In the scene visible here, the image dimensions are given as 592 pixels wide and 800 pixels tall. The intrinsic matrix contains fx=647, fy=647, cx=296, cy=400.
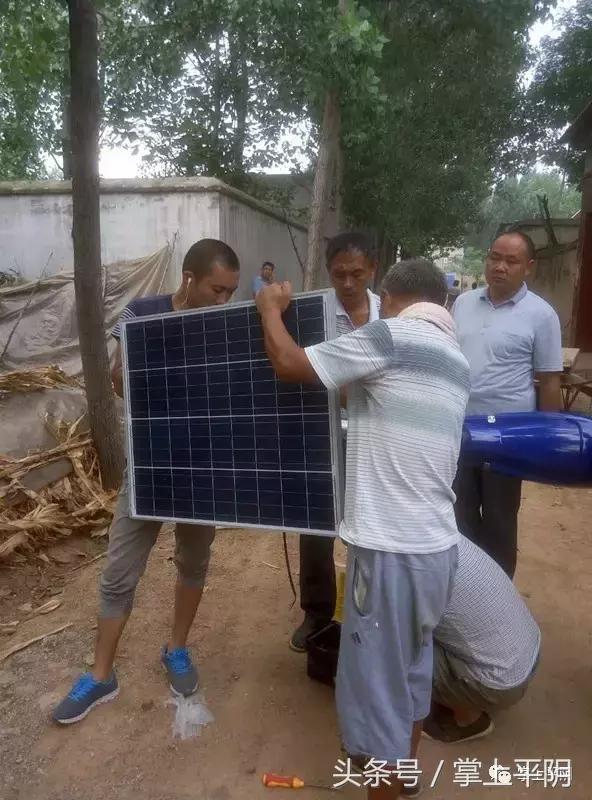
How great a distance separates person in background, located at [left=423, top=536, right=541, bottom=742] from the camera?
240cm

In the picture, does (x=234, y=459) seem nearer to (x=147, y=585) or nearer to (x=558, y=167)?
(x=147, y=585)

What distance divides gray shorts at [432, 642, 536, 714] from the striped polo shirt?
780 millimetres

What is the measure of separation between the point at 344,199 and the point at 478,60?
4422 mm

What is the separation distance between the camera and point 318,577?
309cm

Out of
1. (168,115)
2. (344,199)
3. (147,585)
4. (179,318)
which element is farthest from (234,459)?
(344,199)

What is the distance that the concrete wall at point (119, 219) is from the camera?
882 centimetres

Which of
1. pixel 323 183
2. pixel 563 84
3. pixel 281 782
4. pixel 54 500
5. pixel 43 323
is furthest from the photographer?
pixel 563 84

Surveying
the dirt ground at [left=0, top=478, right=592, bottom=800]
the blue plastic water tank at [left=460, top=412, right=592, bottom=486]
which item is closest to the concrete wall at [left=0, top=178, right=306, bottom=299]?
the dirt ground at [left=0, top=478, right=592, bottom=800]

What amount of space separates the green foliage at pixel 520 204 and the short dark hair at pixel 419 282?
2156 centimetres

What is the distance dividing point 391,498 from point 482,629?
86 cm

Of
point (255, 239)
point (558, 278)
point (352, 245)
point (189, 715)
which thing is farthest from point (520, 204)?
point (189, 715)

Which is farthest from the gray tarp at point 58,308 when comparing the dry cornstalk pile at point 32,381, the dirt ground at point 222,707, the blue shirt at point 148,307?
the blue shirt at point 148,307

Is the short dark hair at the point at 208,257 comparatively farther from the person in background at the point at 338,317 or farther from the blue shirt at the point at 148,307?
the person in background at the point at 338,317

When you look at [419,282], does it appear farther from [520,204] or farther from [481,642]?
[520,204]
